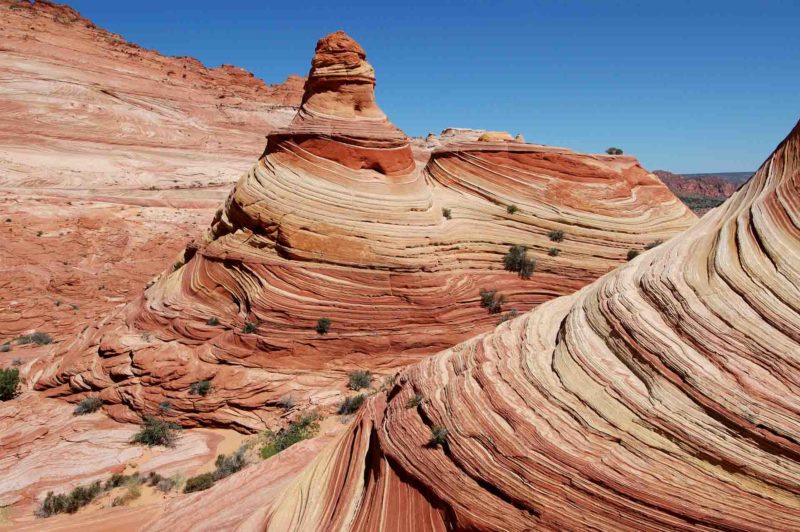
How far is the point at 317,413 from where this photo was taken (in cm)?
1162


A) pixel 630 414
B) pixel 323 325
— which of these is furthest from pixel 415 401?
pixel 323 325

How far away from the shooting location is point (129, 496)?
9133 mm

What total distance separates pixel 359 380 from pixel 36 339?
13.6 metres

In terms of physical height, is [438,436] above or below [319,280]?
below

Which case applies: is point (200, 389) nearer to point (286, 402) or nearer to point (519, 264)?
point (286, 402)

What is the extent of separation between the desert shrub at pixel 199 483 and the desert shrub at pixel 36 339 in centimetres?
1233

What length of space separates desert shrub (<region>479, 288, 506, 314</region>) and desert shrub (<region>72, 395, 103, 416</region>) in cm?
1052

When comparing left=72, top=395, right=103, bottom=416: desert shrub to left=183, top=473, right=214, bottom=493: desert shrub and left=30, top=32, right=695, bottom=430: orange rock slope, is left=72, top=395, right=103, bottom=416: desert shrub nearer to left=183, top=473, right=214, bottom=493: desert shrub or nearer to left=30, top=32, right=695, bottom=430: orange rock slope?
left=30, top=32, right=695, bottom=430: orange rock slope

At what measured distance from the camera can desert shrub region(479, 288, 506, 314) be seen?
48.6 ft

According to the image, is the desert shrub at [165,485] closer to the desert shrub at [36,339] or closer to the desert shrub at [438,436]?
the desert shrub at [438,436]

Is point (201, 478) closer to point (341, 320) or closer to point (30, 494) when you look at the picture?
point (30, 494)

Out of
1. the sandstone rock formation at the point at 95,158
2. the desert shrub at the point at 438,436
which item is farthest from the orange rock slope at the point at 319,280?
the sandstone rock formation at the point at 95,158

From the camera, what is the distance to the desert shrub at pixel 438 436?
18.2 feet

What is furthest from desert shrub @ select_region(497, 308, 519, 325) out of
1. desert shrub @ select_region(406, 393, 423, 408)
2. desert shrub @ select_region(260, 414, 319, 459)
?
desert shrub @ select_region(406, 393, 423, 408)
